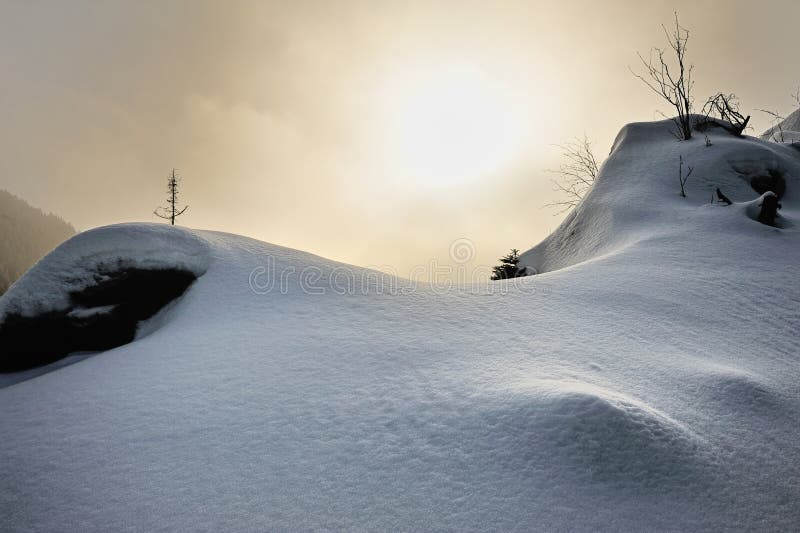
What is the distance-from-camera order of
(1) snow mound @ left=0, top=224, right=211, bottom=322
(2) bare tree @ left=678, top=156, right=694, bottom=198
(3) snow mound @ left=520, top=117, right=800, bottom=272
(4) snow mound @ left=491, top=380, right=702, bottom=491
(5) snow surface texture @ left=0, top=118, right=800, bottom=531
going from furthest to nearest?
(2) bare tree @ left=678, top=156, right=694, bottom=198
(3) snow mound @ left=520, top=117, right=800, bottom=272
(1) snow mound @ left=0, top=224, right=211, bottom=322
(4) snow mound @ left=491, top=380, right=702, bottom=491
(5) snow surface texture @ left=0, top=118, right=800, bottom=531

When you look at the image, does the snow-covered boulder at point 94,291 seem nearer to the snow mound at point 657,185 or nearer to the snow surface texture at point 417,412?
the snow surface texture at point 417,412

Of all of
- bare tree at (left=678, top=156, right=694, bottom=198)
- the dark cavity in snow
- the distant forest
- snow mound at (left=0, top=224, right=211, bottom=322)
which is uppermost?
the distant forest

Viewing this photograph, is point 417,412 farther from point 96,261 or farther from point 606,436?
point 96,261

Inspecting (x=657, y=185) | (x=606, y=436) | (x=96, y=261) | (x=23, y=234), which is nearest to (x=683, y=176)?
(x=657, y=185)

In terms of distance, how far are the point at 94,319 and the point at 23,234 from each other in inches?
4309

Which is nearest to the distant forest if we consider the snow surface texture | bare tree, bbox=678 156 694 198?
the snow surface texture

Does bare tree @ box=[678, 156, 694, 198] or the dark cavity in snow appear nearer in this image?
the dark cavity in snow

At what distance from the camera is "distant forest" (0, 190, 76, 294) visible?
7009cm

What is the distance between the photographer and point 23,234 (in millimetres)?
84750

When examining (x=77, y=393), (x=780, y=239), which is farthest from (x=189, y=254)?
(x=780, y=239)

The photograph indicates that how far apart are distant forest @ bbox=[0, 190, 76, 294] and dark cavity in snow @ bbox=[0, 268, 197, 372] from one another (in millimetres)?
76887

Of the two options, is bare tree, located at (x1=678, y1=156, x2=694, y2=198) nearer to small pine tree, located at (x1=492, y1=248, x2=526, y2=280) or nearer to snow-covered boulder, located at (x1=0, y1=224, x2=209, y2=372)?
small pine tree, located at (x1=492, y1=248, x2=526, y2=280)

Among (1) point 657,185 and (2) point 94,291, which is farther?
(1) point 657,185

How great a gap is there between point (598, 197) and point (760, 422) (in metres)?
8.39
